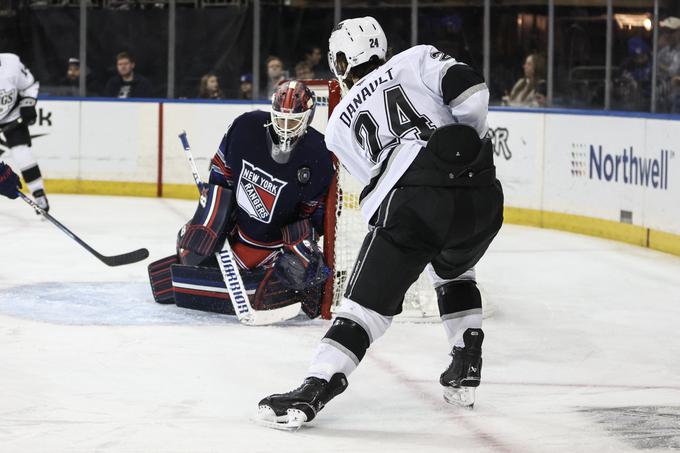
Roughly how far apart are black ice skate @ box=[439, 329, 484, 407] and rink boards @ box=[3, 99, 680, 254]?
373 cm

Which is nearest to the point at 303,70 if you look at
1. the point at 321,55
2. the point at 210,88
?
the point at 321,55

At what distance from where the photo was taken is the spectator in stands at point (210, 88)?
32.8 feet

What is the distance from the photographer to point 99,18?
10.2 meters

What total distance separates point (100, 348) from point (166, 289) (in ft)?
2.67

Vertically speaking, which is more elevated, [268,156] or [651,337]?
[268,156]

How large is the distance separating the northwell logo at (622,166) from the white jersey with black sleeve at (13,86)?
133 inches

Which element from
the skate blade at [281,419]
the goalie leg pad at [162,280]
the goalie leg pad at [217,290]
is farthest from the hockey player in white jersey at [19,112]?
the skate blade at [281,419]

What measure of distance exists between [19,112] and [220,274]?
3780 millimetres

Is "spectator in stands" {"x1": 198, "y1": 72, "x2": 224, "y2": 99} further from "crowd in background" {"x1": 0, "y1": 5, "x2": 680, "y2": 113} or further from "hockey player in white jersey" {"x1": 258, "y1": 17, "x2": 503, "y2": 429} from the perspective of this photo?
"hockey player in white jersey" {"x1": 258, "y1": 17, "x2": 503, "y2": 429}

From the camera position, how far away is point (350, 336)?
3197 mm

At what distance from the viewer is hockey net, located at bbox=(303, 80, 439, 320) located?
15.7 ft

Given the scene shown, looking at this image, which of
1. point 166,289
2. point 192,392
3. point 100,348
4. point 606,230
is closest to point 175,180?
point 606,230

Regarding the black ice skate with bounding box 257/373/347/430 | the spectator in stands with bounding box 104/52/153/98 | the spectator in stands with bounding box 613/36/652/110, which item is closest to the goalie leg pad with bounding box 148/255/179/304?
the black ice skate with bounding box 257/373/347/430

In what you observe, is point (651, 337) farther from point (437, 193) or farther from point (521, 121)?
point (521, 121)
